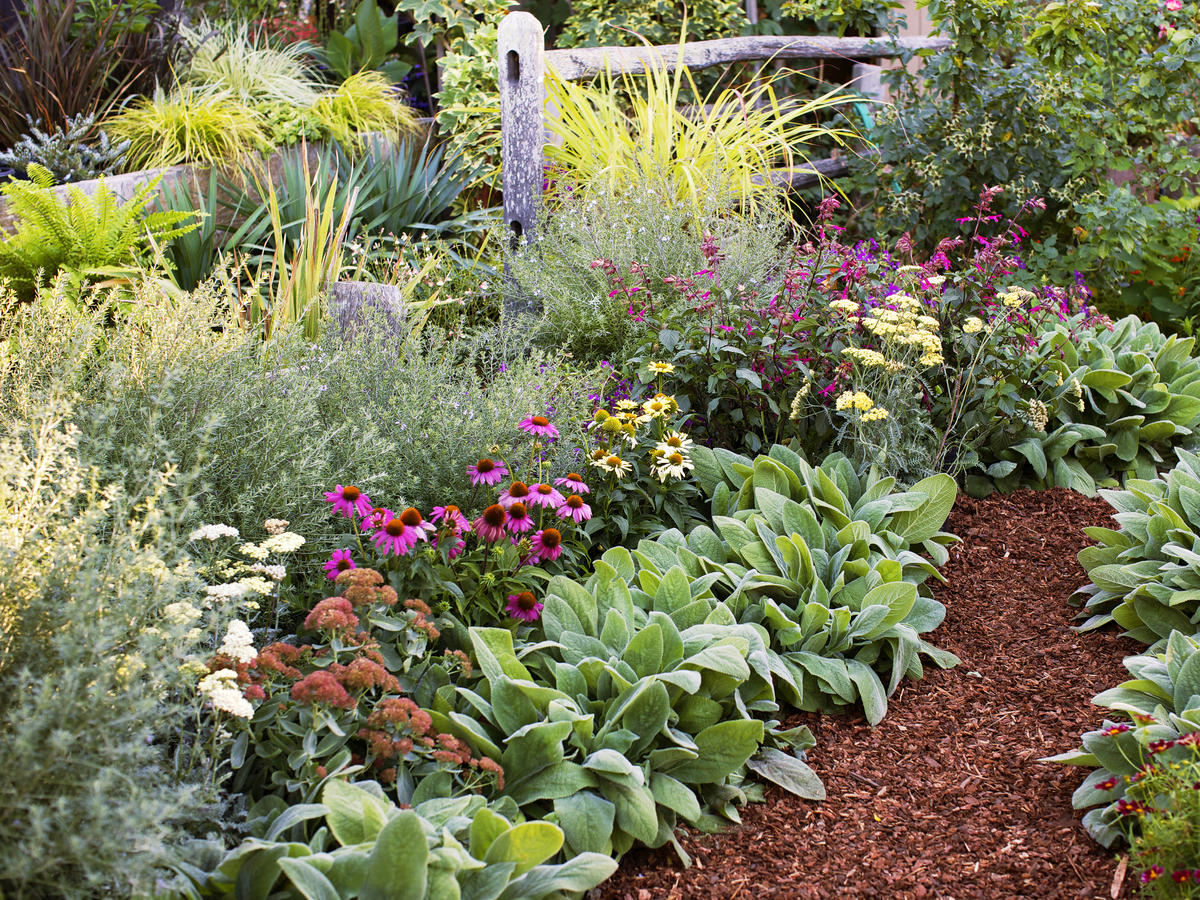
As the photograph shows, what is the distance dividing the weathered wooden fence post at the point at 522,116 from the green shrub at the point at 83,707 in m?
3.51

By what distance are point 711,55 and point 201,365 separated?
4.72m

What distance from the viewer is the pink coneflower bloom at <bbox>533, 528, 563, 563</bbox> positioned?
2.55m

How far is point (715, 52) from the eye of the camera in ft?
21.0

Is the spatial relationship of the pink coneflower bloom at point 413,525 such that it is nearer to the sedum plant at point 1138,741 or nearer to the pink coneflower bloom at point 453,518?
the pink coneflower bloom at point 453,518

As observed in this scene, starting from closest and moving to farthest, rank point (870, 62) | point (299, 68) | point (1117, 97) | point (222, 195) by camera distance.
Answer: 1. point (1117, 97)
2. point (222, 195)
3. point (299, 68)
4. point (870, 62)

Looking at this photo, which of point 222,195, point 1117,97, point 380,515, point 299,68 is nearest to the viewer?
point 380,515

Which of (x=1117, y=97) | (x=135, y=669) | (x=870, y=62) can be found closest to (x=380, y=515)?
(x=135, y=669)

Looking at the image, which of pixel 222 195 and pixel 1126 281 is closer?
pixel 1126 281

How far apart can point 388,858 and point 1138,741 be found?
5.32 feet

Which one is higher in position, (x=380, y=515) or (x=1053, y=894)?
(x=380, y=515)

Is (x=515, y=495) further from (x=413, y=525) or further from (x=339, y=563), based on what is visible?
→ (x=339, y=563)

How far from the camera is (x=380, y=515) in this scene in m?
2.32

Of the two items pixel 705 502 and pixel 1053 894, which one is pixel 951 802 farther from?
pixel 705 502

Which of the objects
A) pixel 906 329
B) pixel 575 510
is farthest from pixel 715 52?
pixel 575 510
